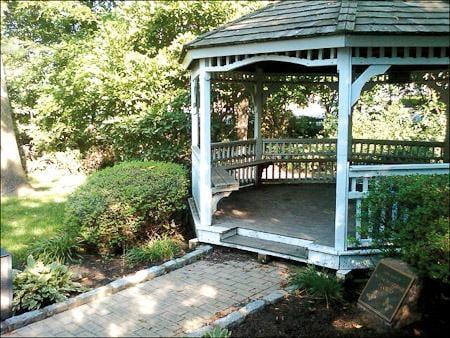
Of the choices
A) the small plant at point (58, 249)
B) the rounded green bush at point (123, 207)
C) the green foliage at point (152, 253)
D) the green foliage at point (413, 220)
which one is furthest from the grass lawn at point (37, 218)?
the green foliage at point (413, 220)

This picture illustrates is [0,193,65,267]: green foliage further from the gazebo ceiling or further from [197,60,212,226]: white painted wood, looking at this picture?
the gazebo ceiling

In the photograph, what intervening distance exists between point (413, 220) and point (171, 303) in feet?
9.14

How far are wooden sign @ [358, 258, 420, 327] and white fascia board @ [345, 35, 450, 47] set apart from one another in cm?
251

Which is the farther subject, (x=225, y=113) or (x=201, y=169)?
(x=225, y=113)

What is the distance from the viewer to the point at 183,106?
36.7ft

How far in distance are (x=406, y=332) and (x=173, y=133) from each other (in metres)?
8.05

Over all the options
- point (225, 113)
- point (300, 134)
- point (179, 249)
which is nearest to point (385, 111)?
point (300, 134)

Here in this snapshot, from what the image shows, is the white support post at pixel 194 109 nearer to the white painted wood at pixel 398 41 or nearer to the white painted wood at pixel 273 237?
the white painted wood at pixel 273 237

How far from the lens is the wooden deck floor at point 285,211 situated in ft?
22.6

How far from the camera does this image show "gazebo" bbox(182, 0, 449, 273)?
5.39 metres

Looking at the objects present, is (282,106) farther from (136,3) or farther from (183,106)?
(136,3)

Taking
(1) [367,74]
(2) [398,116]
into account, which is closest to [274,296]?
(1) [367,74]

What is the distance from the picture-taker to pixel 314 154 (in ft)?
34.4

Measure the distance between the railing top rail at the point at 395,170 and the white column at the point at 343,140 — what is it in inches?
5.8
